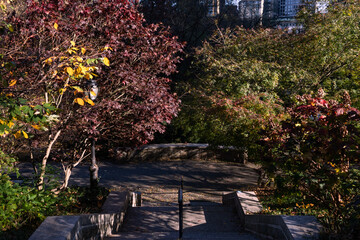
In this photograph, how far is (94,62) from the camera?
21.6 ft

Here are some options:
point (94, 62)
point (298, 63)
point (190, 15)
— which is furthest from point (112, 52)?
point (190, 15)

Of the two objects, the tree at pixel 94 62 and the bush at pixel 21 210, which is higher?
the tree at pixel 94 62

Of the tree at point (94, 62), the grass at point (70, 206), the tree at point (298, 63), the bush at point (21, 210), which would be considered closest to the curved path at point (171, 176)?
the tree at point (298, 63)

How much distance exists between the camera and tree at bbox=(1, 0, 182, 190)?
6.64 m

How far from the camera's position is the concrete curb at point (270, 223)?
452cm

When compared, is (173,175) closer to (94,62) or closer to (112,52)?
(112,52)

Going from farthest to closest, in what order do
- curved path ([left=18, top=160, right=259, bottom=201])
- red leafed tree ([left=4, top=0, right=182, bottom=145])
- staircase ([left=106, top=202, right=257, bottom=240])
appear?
curved path ([left=18, top=160, right=259, bottom=201]), staircase ([left=106, top=202, right=257, bottom=240]), red leafed tree ([left=4, top=0, right=182, bottom=145])

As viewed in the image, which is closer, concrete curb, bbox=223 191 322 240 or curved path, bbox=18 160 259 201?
concrete curb, bbox=223 191 322 240

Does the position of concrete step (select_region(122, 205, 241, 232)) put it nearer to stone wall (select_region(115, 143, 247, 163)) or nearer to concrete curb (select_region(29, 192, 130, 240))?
concrete curb (select_region(29, 192, 130, 240))

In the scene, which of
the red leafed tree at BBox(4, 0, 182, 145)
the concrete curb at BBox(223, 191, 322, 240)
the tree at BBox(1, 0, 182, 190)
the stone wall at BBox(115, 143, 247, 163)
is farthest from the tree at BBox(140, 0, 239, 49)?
the concrete curb at BBox(223, 191, 322, 240)

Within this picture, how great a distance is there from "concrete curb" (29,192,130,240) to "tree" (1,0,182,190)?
160cm

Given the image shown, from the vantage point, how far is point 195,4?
80.2 ft

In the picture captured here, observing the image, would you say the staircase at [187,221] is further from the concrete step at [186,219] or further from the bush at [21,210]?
the bush at [21,210]

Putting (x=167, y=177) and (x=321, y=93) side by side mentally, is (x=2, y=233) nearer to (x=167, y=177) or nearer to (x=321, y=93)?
(x=321, y=93)
